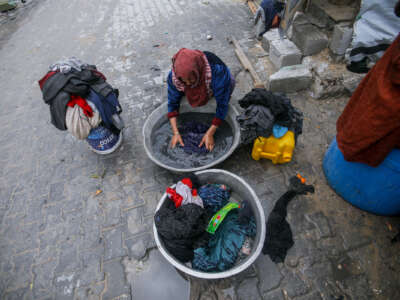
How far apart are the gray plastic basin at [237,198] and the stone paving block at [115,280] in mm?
709

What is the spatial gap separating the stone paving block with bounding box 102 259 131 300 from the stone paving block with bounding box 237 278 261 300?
112 centimetres

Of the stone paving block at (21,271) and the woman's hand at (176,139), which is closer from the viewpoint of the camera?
the stone paving block at (21,271)

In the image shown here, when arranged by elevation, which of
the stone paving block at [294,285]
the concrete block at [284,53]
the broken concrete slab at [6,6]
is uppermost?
the broken concrete slab at [6,6]

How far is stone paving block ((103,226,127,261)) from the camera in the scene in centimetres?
250

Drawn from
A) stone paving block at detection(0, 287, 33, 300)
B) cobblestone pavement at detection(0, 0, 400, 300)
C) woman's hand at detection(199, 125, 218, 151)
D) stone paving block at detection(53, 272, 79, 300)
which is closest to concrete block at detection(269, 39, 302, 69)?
cobblestone pavement at detection(0, 0, 400, 300)

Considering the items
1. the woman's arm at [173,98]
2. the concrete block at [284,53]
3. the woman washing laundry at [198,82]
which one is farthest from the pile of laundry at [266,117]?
the concrete block at [284,53]

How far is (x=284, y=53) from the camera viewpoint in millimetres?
3912

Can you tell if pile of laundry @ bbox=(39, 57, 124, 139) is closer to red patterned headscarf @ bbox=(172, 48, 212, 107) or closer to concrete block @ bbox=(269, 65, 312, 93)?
red patterned headscarf @ bbox=(172, 48, 212, 107)

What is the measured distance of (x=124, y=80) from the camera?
4.83m

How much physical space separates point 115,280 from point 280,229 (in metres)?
1.82

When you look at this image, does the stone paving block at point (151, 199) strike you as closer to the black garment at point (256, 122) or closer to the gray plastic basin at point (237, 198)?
the gray plastic basin at point (237, 198)

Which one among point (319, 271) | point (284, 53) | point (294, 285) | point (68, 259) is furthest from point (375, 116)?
point (68, 259)

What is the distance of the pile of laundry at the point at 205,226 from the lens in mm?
2074

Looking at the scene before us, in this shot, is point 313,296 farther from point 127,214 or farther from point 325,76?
point 325,76
